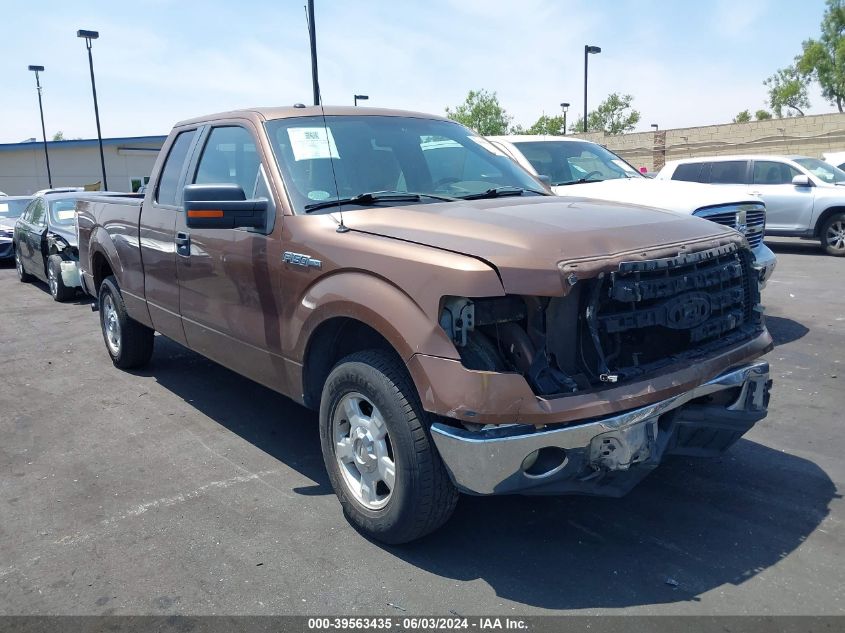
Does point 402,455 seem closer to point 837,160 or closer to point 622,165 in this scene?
point 622,165

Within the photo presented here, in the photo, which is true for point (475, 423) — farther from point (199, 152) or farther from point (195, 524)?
point (199, 152)

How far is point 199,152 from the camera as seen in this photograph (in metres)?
5.06

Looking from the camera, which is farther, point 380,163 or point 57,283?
point 57,283

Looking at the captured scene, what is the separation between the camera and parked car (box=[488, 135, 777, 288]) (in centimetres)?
705

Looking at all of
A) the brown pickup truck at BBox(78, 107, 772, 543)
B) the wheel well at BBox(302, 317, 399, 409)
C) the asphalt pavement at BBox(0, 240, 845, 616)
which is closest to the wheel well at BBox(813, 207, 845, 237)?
the asphalt pavement at BBox(0, 240, 845, 616)

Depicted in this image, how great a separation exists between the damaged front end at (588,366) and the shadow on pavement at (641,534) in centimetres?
43

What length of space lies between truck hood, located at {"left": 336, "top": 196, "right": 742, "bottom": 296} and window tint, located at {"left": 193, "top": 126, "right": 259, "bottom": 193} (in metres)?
0.95

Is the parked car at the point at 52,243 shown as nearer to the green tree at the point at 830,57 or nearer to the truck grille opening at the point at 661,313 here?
the truck grille opening at the point at 661,313

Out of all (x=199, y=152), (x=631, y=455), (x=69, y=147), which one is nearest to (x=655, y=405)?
(x=631, y=455)

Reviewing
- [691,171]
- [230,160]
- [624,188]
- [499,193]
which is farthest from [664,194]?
[691,171]

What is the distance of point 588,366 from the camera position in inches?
123

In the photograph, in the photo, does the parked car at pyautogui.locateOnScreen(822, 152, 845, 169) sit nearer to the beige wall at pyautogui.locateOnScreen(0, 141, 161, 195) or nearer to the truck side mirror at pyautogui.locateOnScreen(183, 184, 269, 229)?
the truck side mirror at pyautogui.locateOnScreen(183, 184, 269, 229)

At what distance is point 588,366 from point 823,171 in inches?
556

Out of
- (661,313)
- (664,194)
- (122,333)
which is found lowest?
(122,333)
